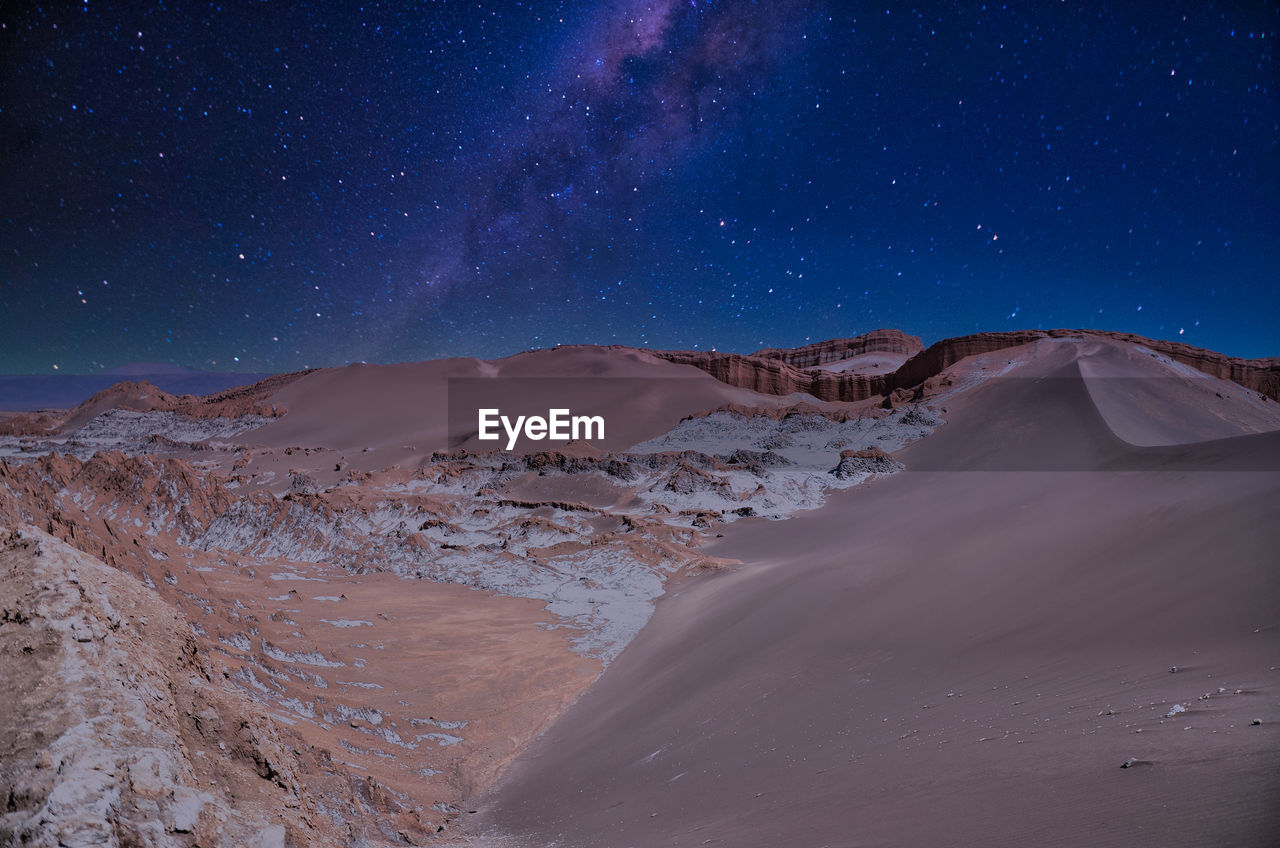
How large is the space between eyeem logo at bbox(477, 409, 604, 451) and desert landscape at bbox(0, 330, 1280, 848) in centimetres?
2819

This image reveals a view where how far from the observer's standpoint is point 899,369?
5816 cm

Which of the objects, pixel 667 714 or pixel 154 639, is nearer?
pixel 154 639

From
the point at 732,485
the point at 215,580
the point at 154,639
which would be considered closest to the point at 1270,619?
the point at 154,639

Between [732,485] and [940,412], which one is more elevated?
[940,412]

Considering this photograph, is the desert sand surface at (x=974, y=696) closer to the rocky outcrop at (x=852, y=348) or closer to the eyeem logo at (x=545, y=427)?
the eyeem logo at (x=545, y=427)

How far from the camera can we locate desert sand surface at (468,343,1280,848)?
7.90 ft

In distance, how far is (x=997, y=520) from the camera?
37.6 ft

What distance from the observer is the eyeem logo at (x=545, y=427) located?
5169 cm

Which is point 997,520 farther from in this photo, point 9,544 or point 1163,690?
point 9,544

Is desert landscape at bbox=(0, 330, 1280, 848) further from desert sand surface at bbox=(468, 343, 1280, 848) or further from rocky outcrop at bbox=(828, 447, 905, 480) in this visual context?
rocky outcrop at bbox=(828, 447, 905, 480)

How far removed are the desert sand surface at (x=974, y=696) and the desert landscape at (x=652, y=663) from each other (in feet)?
0.09

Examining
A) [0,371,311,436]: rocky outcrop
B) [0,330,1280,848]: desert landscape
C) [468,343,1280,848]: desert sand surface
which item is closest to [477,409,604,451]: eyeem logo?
[0,371,311,436]: rocky outcrop

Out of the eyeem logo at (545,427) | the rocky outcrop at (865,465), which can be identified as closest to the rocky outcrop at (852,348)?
the eyeem logo at (545,427)

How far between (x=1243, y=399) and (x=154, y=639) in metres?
43.4
